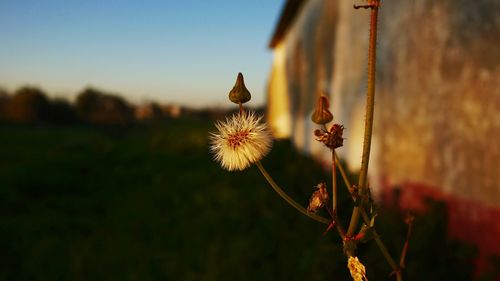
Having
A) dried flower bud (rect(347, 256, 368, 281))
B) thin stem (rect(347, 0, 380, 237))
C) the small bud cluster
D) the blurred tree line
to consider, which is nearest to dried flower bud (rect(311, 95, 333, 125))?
the small bud cluster

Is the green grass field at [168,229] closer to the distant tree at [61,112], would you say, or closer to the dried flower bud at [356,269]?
the dried flower bud at [356,269]

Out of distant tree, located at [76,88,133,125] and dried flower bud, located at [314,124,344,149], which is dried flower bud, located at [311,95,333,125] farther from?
distant tree, located at [76,88,133,125]

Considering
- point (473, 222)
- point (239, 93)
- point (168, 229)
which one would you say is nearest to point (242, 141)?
point (239, 93)

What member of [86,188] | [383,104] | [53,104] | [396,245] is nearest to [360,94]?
[383,104]

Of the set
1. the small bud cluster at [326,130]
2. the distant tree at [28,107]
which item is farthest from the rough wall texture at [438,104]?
the distant tree at [28,107]

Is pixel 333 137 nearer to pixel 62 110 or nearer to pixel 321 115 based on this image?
pixel 321 115

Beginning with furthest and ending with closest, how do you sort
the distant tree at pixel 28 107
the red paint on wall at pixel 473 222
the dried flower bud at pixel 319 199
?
the distant tree at pixel 28 107 → the red paint on wall at pixel 473 222 → the dried flower bud at pixel 319 199
